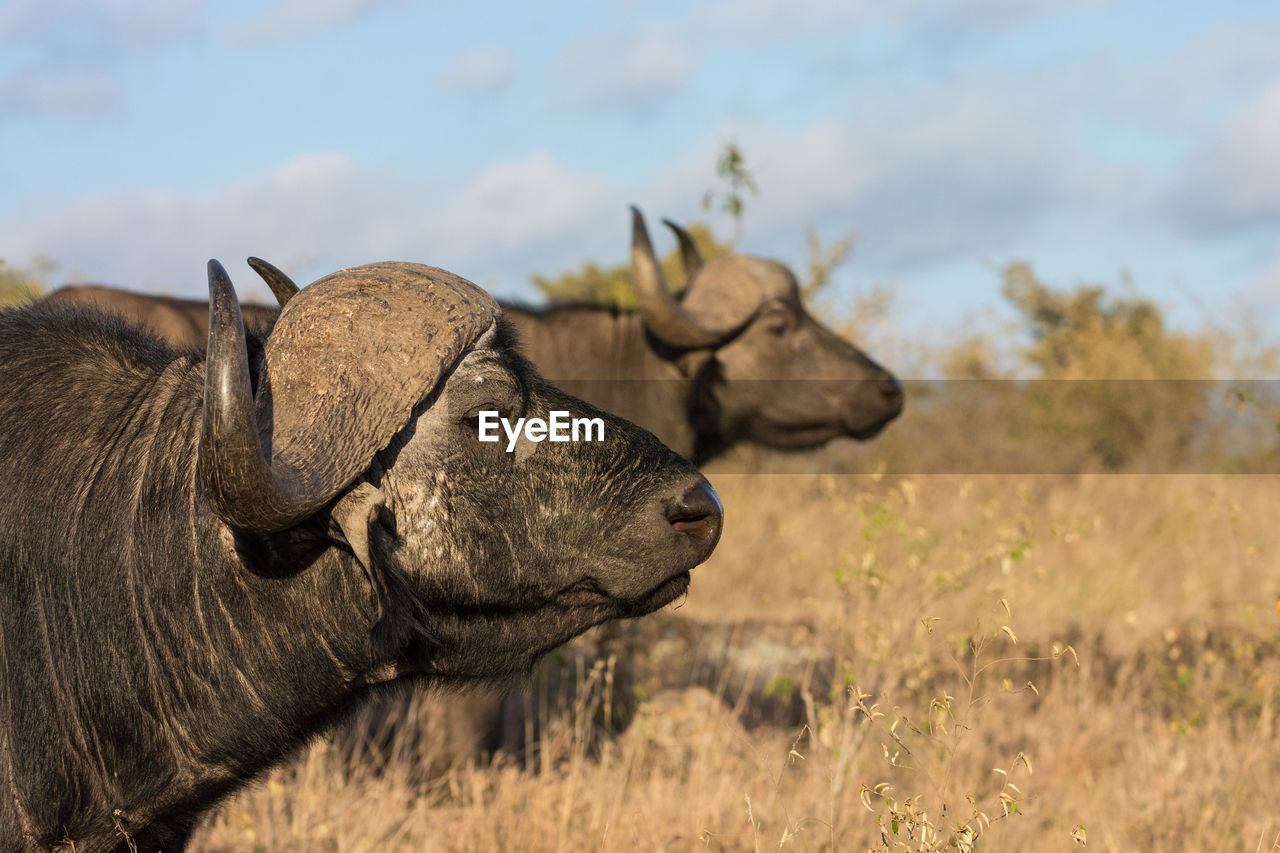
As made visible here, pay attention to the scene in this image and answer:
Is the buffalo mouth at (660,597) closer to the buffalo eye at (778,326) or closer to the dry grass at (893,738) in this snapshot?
the dry grass at (893,738)

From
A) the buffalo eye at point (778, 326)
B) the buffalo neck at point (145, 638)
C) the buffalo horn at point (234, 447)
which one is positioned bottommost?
the buffalo neck at point (145, 638)

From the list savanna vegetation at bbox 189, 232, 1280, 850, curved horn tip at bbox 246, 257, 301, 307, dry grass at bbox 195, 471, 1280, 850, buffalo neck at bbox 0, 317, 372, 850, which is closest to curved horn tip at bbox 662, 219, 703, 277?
savanna vegetation at bbox 189, 232, 1280, 850

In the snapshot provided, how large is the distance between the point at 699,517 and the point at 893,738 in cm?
120

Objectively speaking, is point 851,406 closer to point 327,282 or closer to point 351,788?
point 351,788

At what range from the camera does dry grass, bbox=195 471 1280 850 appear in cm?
442

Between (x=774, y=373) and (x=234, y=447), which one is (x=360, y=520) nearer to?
(x=234, y=447)

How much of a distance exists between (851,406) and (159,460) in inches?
229

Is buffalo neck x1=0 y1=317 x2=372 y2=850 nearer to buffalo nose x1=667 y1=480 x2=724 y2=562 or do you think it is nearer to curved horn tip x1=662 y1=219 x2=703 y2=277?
buffalo nose x1=667 y1=480 x2=724 y2=562

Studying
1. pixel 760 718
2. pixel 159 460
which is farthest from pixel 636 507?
pixel 760 718

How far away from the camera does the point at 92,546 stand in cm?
271

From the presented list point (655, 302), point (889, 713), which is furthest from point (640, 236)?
point (889, 713)

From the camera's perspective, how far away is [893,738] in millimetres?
3613

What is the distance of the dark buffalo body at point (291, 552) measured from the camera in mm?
2574

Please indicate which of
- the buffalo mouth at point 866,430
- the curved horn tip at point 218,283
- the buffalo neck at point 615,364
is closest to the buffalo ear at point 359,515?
the curved horn tip at point 218,283
